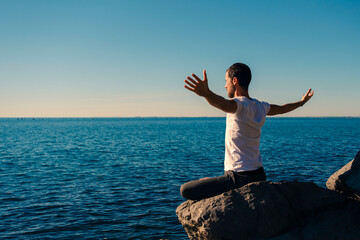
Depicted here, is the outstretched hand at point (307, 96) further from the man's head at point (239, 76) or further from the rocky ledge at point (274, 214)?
the man's head at point (239, 76)

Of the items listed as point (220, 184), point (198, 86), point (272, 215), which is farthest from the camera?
point (220, 184)

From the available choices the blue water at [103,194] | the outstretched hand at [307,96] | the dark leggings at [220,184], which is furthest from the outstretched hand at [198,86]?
the blue water at [103,194]

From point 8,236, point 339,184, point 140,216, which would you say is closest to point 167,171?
point 140,216

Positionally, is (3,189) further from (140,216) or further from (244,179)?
(244,179)

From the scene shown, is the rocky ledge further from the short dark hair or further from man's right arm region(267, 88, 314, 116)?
the short dark hair

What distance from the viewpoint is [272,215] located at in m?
5.49

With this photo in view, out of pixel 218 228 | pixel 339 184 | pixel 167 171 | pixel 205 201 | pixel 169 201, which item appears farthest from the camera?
pixel 167 171

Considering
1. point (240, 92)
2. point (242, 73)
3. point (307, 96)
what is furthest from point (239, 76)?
point (307, 96)

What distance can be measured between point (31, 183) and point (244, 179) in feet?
63.3

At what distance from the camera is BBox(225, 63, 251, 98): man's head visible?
505 centimetres

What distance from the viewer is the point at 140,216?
1367 cm

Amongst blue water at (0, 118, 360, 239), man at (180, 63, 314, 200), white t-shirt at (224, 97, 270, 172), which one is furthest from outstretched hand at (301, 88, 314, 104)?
blue water at (0, 118, 360, 239)

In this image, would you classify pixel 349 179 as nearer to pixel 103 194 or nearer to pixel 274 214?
pixel 274 214

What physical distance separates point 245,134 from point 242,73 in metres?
1.01
